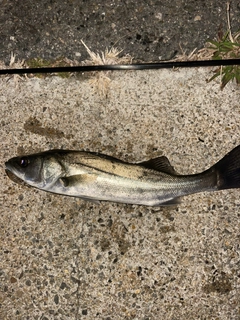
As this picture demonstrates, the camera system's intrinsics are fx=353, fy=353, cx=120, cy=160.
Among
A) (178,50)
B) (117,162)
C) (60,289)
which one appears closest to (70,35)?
(178,50)

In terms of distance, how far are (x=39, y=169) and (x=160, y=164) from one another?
1093 mm

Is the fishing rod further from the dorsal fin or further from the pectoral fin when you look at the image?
the pectoral fin

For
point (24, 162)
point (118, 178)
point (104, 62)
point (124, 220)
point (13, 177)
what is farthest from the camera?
point (104, 62)

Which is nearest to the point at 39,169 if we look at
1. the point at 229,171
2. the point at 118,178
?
the point at 118,178

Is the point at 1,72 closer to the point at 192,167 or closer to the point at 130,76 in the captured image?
the point at 130,76

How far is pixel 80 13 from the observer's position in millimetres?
3900

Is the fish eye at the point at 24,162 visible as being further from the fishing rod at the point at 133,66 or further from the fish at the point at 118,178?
the fishing rod at the point at 133,66

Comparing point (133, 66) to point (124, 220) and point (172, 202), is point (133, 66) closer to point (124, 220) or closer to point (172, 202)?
point (172, 202)

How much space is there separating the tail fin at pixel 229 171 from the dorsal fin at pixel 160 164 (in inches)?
16.1

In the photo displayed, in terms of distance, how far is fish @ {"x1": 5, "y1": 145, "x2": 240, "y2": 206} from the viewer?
3096mm

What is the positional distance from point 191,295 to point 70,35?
9.69 feet

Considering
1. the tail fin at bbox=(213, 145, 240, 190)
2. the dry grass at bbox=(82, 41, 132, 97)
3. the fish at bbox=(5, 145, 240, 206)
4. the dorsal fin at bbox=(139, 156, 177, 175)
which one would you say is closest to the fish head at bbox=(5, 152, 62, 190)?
the fish at bbox=(5, 145, 240, 206)

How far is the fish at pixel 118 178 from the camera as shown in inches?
122

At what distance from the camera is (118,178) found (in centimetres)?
309
